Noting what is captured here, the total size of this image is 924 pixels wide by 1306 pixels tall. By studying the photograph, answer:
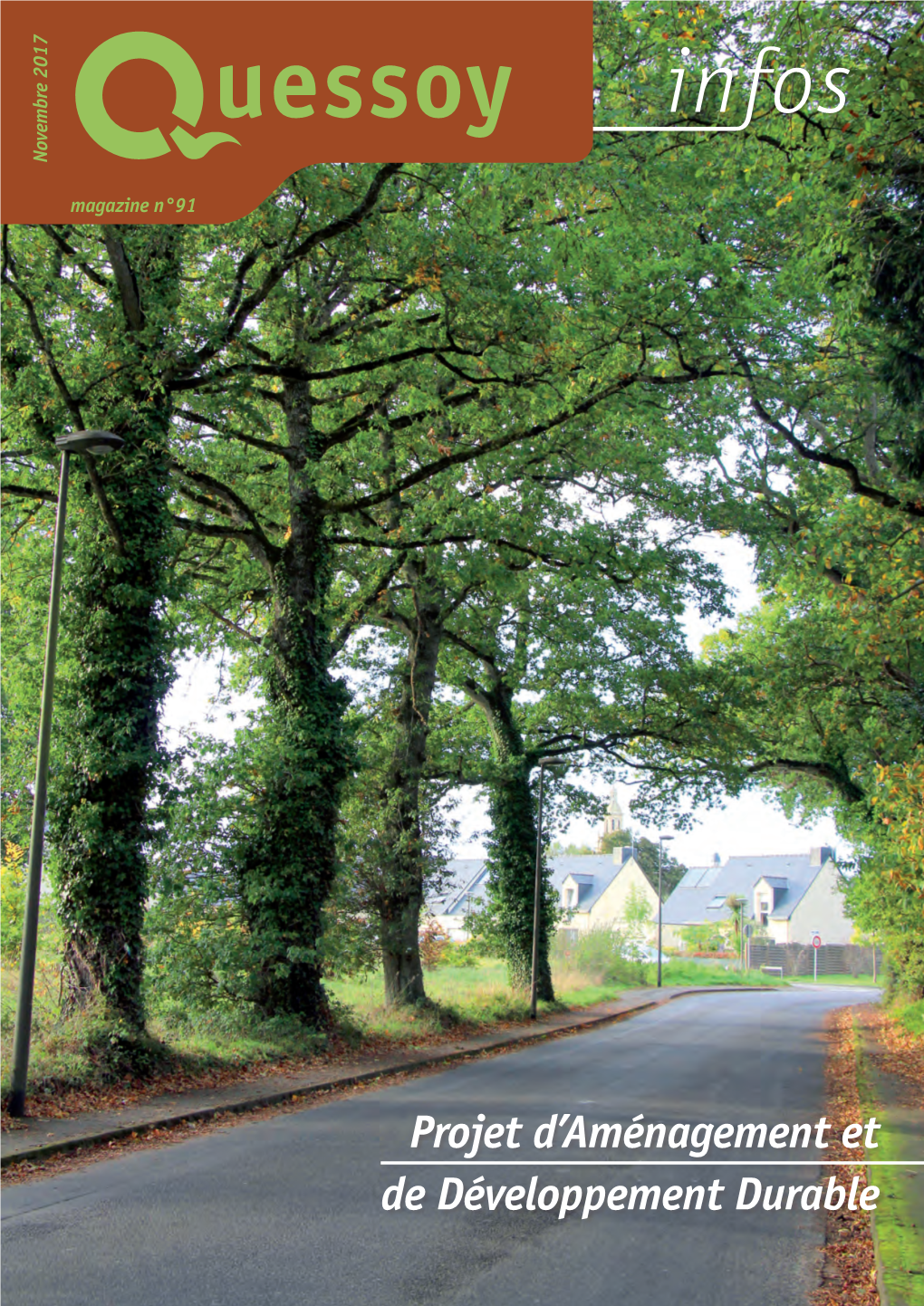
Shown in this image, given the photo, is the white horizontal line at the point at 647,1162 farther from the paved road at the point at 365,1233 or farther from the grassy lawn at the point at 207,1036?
the grassy lawn at the point at 207,1036

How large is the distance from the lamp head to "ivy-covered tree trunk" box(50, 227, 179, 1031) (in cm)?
186

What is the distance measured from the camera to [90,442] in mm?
10758

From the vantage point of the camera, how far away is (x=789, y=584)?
72.8 feet

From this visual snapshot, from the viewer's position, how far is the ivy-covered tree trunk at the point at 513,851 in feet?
93.9

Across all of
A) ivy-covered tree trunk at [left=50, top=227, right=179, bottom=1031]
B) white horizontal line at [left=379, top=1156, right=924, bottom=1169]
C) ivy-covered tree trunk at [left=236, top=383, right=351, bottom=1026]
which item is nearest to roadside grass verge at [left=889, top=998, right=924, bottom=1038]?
ivy-covered tree trunk at [left=236, top=383, right=351, bottom=1026]

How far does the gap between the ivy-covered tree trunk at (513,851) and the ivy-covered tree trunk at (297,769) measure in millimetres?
10746

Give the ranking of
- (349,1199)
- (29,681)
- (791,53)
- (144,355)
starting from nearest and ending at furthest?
(349,1199) → (791,53) → (144,355) → (29,681)

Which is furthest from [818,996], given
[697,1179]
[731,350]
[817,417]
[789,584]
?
[697,1179]

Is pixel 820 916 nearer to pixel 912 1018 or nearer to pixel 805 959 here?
pixel 805 959

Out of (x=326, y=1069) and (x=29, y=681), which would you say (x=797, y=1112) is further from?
(x=29, y=681)

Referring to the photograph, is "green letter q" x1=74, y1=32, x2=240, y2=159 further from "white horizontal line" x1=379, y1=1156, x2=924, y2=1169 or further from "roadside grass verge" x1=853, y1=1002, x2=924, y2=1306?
"white horizontal line" x1=379, y1=1156, x2=924, y2=1169

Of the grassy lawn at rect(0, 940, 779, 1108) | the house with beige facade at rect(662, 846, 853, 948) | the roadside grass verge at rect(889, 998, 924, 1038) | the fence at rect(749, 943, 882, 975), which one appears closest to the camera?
the grassy lawn at rect(0, 940, 779, 1108)

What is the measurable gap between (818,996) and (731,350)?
1630 inches

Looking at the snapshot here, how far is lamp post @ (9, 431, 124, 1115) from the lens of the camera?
1018 centimetres
